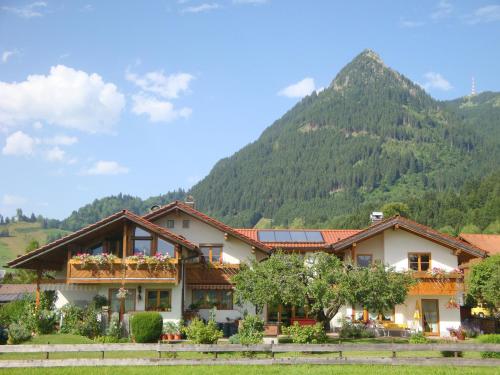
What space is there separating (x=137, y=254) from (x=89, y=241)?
3258 mm

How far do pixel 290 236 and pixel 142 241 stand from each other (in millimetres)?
10231

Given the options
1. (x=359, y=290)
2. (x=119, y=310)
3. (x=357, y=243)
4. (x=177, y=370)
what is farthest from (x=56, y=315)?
(x=357, y=243)

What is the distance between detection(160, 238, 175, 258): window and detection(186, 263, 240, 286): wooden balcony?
2.25 meters

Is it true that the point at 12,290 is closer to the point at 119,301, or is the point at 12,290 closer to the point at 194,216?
the point at 119,301

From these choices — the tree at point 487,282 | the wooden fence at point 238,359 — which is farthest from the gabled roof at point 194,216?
the wooden fence at point 238,359

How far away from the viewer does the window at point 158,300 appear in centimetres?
3102

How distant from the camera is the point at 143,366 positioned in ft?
63.4

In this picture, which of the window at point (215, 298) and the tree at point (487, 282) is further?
the window at point (215, 298)

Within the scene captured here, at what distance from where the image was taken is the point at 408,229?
112 feet

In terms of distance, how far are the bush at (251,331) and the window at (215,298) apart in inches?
185

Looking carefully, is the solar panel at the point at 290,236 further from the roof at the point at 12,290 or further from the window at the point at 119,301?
the roof at the point at 12,290

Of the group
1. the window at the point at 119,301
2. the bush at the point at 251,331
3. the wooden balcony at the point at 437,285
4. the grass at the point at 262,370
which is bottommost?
the grass at the point at 262,370

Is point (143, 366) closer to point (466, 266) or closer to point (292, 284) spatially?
point (292, 284)

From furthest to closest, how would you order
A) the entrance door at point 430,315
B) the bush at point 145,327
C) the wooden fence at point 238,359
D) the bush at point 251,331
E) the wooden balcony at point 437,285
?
the entrance door at point 430,315 → the wooden balcony at point 437,285 → the bush at point 145,327 → the bush at point 251,331 → the wooden fence at point 238,359
